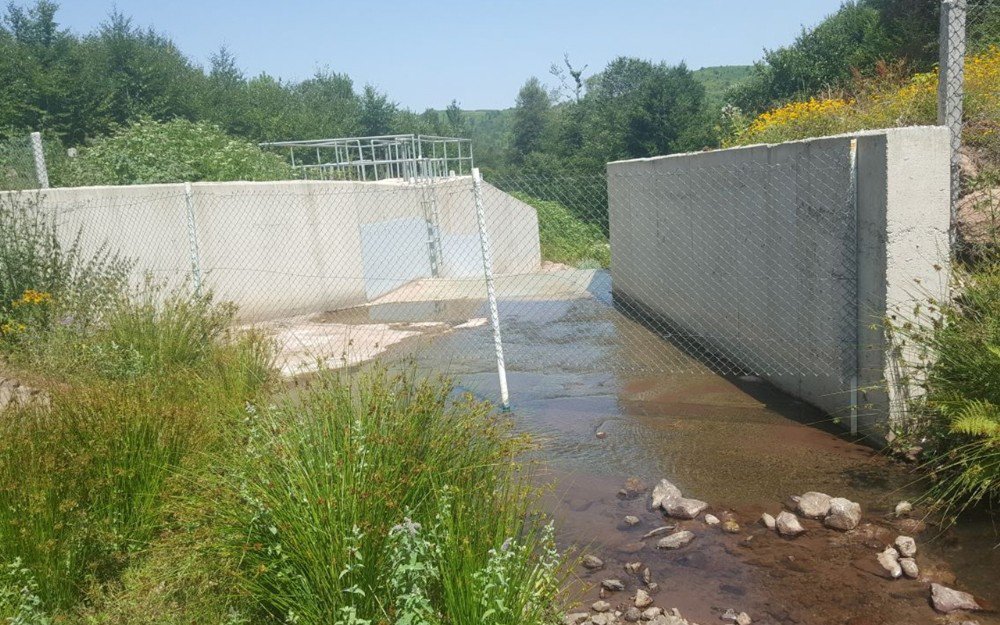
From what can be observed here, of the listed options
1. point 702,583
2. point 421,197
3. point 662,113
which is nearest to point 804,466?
point 702,583

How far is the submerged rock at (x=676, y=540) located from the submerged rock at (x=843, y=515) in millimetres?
746

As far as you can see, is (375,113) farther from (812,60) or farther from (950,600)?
(950,600)

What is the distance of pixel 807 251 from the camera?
6793 millimetres

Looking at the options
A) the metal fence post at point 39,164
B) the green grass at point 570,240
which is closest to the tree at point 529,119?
the green grass at point 570,240

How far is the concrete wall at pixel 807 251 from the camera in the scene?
567cm

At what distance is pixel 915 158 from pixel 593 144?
2556 centimetres

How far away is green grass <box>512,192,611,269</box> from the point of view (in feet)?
61.8

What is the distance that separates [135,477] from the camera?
4434mm

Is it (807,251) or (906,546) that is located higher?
(807,251)

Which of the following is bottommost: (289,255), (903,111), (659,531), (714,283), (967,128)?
(659,531)

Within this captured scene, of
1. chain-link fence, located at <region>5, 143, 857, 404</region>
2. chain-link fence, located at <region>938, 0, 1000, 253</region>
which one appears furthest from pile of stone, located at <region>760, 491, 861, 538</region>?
chain-link fence, located at <region>938, 0, 1000, 253</region>

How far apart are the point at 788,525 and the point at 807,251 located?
8.61ft

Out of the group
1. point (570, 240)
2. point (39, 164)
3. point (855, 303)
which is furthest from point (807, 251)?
point (570, 240)

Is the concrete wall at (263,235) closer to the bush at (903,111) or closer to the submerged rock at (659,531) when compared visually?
the bush at (903,111)
